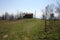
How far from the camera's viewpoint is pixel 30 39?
30375mm

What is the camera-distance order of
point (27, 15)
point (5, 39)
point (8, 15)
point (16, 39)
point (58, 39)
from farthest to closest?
point (8, 15), point (27, 15), point (5, 39), point (16, 39), point (58, 39)

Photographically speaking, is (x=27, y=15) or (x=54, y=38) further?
(x=27, y=15)

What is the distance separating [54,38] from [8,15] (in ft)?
366

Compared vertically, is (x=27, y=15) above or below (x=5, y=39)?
above

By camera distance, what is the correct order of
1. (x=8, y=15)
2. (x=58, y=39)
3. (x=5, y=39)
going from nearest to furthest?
(x=58, y=39) → (x=5, y=39) → (x=8, y=15)

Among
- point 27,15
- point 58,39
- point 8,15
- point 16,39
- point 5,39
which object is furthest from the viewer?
point 8,15

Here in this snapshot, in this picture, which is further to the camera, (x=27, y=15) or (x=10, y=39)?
(x=27, y=15)

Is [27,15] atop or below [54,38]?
atop

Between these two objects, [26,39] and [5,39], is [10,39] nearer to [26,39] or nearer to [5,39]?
[5,39]

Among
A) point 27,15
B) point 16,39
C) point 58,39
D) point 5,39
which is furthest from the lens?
point 27,15

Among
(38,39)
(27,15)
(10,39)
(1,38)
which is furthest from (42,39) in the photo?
(27,15)

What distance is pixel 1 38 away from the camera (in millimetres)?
34938

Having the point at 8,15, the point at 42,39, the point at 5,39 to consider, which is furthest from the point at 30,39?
the point at 8,15

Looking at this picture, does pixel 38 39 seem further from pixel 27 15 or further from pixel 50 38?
pixel 27 15
